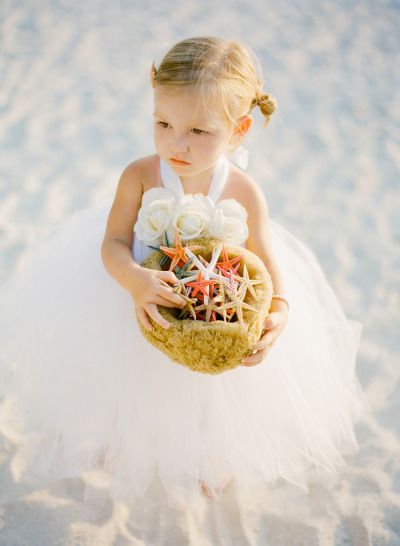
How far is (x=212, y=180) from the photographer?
2.06 meters

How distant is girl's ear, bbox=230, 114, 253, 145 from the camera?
1.96 m

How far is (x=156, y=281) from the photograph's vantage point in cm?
164

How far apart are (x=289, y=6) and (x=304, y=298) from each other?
4.60m

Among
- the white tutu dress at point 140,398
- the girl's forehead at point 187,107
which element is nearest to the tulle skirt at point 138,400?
the white tutu dress at point 140,398

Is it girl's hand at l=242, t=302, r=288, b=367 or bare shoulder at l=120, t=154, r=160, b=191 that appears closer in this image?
girl's hand at l=242, t=302, r=288, b=367

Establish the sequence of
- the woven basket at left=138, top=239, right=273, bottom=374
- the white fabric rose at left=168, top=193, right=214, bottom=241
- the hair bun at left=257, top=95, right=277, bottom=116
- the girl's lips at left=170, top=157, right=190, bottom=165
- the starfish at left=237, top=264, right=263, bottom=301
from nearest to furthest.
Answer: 1. the woven basket at left=138, top=239, right=273, bottom=374
2. the starfish at left=237, top=264, right=263, bottom=301
3. the white fabric rose at left=168, top=193, right=214, bottom=241
4. the girl's lips at left=170, top=157, right=190, bottom=165
5. the hair bun at left=257, top=95, right=277, bottom=116

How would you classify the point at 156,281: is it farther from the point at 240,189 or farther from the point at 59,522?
the point at 59,522

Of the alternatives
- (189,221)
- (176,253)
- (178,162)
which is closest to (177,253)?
(176,253)

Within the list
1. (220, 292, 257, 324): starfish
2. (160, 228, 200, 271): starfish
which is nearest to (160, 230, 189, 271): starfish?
(160, 228, 200, 271): starfish

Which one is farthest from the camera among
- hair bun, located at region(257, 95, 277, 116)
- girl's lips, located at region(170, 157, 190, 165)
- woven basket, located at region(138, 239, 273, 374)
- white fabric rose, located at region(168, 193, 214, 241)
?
hair bun, located at region(257, 95, 277, 116)

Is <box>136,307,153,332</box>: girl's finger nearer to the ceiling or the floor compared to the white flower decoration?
nearer to the floor

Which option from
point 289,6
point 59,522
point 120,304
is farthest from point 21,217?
point 289,6

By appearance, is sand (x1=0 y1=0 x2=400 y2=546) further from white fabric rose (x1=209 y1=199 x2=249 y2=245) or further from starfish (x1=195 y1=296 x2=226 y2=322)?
starfish (x1=195 y1=296 x2=226 y2=322)

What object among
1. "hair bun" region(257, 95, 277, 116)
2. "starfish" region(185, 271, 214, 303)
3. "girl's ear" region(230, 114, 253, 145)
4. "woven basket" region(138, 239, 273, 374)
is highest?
"hair bun" region(257, 95, 277, 116)
